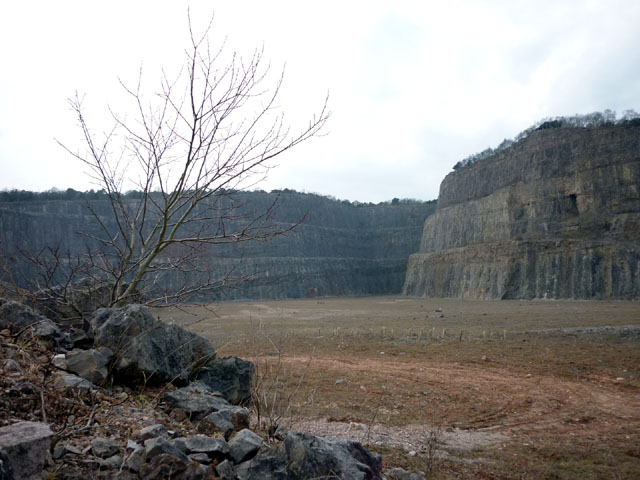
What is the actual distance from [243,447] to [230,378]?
2245 millimetres

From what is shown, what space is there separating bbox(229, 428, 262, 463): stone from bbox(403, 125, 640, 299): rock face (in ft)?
112

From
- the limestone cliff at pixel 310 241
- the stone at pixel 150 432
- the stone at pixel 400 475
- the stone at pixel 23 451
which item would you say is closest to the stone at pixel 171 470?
the stone at pixel 150 432

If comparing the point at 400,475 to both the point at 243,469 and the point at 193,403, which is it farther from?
the point at 193,403

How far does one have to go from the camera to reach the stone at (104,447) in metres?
2.42

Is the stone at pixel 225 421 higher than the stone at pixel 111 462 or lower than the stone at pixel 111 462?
lower

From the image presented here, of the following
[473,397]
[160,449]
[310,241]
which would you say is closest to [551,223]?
[473,397]

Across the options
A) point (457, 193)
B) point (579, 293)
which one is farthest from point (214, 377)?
point (457, 193)

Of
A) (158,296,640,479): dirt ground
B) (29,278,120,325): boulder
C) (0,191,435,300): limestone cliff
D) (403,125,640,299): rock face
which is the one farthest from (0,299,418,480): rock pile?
(0,191,435,300): limestone cliff

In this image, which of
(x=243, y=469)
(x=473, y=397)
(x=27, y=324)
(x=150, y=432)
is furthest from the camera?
(x=473, y=397)

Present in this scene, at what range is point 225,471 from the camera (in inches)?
98.0

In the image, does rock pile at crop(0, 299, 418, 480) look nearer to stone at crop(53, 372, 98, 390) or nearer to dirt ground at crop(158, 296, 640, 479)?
stone at crop(53, 372, 98, 390)

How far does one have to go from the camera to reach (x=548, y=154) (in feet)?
133

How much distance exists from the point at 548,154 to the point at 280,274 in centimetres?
3519

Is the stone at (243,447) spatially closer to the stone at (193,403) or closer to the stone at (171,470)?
the stone at (171,470)
